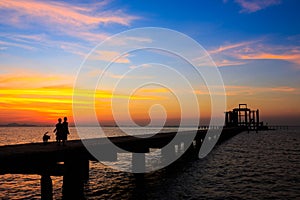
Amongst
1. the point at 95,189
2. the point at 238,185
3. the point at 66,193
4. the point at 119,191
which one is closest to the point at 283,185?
the point at 238,185

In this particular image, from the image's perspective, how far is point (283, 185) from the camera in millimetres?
21672

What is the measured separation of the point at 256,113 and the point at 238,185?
118m

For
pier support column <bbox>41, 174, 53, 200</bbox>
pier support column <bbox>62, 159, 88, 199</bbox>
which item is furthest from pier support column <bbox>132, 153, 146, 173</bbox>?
pier support column <bbox>41, 174, 53, 200</bbox>

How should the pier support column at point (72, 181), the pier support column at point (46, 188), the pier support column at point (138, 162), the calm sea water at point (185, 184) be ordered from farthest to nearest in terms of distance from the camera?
the pier support column at point (138, 162) < the calm sea water at point (185, 184) < the pier support column at point (72, 181) < the pier support column at point (46, 188)

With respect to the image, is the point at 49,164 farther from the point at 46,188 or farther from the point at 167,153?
the point at 167,153

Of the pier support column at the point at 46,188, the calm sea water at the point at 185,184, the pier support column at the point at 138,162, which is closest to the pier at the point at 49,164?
the pier support column at the point at 46,188

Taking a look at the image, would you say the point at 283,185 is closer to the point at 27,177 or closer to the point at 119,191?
the point at 119,191

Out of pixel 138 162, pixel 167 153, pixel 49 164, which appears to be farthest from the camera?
pixel 167 153

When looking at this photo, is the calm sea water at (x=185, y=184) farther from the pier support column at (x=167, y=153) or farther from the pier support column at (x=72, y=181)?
the pier support column at (x=167, y=153)

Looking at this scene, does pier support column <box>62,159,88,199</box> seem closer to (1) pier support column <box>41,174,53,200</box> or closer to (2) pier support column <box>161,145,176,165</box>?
(1) pier support column <box>41,174,53,200</box>

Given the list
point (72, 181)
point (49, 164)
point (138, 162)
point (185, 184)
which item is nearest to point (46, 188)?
point (49, 164)

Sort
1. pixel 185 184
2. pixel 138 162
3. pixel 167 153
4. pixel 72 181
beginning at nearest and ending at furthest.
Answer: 1. pixel 72 181
2. pixel 185 184
3. pixel 138 162
4. pixel 167 153

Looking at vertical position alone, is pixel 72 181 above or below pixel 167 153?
above

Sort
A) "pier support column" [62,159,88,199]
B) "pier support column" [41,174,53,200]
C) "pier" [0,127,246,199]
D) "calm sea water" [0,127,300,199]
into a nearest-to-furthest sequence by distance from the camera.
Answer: "pier" [0,127,246,199] < "pier support column" [41,174,53,200] < "pier support column" [62,159,88,199] < "calm sea water" [0,127,300,199]
